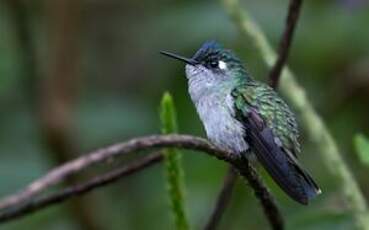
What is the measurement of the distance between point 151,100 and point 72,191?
310cm

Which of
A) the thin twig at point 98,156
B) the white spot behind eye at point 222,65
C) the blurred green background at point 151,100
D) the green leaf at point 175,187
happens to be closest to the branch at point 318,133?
the white spot behind eye at point 222,65

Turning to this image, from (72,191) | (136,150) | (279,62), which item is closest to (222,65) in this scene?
(279,62)

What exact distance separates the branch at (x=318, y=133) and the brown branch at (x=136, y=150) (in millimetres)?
233

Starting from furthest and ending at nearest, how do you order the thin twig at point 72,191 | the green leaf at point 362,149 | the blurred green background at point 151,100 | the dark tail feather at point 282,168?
the blurred green background at point 151,100 → the green leaf at point 362,149 → the dark tail feather at point 282,168 → the thin twig at point 72,191

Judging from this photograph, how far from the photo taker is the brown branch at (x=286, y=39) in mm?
2096

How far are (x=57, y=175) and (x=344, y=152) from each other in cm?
310

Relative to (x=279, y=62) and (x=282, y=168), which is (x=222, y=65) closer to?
(x=279, y=62)

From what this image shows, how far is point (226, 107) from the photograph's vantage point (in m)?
2.08

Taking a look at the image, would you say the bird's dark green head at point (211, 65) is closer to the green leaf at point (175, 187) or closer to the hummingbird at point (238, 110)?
the hummingbird at point (238, 110)

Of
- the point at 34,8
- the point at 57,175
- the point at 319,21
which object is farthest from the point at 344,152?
the point at 57,175

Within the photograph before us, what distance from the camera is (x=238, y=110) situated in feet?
6.64

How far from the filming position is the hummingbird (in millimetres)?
1945

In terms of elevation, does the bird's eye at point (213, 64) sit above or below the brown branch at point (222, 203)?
above

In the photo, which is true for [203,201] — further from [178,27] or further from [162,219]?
[178,27]
